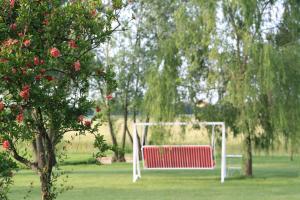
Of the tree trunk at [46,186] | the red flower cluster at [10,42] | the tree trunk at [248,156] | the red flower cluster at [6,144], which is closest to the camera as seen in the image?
the red flower cluster at [10,42]

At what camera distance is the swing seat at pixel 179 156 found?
20438 mm

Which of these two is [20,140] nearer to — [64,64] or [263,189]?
[64,64]

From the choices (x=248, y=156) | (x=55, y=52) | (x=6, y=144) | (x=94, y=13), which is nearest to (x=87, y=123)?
(x=6, y=144)

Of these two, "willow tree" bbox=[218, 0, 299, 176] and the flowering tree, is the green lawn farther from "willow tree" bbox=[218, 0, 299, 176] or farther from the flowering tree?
the flowering tree

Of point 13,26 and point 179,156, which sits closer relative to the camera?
point 13,26

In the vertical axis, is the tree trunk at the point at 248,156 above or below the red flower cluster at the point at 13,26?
below

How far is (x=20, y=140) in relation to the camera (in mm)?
8758

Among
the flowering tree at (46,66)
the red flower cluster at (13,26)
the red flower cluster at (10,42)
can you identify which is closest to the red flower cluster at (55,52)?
the flowering tree at (46,66)

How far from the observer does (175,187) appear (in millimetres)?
19000

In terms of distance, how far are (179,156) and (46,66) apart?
42.6 feet

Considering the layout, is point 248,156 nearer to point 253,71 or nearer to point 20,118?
point 253,71

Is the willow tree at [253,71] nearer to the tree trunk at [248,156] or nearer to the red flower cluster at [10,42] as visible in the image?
the tree trunk at [248,156]

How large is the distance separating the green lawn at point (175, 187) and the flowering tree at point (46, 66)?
6.54 meters

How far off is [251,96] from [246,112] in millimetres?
418
